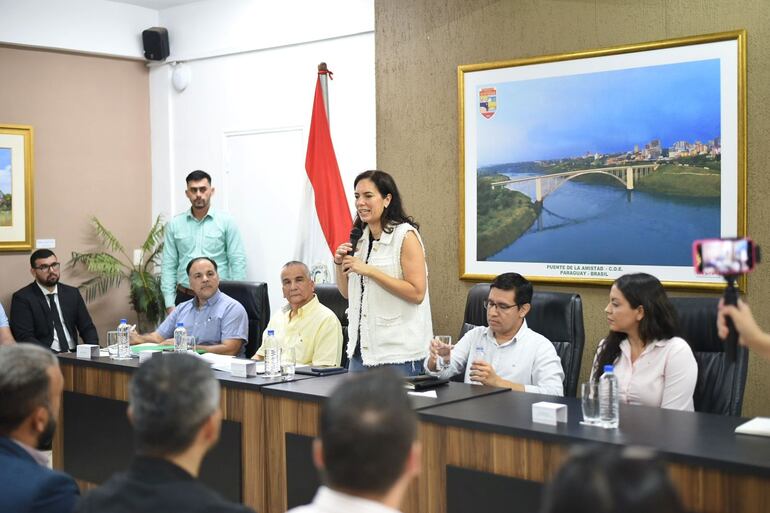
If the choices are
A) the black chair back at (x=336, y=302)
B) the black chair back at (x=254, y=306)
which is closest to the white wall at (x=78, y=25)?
the black chair back at (x=254, y=306)

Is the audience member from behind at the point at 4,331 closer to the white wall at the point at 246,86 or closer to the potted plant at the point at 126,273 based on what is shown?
the potted plant at the point at 126,273

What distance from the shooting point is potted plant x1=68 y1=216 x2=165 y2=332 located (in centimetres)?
700

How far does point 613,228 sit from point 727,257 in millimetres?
2324

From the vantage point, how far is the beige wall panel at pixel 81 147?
675cm

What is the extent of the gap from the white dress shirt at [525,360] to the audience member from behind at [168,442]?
1943mm

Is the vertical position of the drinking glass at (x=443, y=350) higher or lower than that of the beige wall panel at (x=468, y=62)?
lower

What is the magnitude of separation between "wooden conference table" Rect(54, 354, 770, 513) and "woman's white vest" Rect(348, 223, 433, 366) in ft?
1.04

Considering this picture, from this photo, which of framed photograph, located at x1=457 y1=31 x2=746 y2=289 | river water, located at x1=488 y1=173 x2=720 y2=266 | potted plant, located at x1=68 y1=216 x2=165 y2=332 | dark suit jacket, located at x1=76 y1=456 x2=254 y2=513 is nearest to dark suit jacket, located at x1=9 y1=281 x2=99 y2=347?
potted plant, located at x1=68 y1=216 x2=165 y2=332

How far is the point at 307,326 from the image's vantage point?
4676mm

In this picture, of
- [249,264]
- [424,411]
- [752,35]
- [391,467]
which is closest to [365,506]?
[391,467]

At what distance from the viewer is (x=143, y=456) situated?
1730 millimetres

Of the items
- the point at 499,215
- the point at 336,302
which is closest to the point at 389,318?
the point at 336,302

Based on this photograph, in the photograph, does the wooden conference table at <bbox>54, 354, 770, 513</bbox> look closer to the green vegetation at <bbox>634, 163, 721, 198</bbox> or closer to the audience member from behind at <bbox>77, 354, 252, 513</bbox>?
the audience member from behind at <bbox>77, 354, 252, 513</bbox>

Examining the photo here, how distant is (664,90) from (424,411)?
2278 mm
